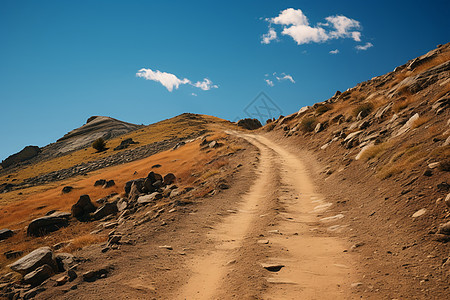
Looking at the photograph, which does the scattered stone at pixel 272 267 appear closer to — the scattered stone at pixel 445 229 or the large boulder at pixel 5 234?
the scattered stone at pixel 445 229

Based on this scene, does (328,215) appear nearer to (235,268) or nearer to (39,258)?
(235,268)

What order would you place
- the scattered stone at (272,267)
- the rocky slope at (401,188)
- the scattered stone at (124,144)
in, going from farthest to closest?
the scattered stone at (124,144), the scattered stone at (272,267), the rocky slope at (401,188)

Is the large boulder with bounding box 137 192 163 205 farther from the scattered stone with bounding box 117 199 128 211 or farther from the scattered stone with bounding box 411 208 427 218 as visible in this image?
the scattered stone with bounding box 411 208 427 218

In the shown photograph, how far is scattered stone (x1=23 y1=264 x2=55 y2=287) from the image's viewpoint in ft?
24.9

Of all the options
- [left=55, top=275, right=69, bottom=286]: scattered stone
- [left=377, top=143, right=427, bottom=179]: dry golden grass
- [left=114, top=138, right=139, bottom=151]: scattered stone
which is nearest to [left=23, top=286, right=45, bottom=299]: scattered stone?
[left=55, top=275, right=69, bottom=286]: scattered stone

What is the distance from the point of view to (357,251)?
24.4 ft

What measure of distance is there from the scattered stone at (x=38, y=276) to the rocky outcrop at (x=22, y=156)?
114 meters

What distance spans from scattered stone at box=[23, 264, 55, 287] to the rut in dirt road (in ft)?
13.9

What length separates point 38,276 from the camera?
7.65 metres

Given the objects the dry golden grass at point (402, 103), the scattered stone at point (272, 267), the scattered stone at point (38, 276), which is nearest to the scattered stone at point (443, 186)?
the scattered stone at point (272, 267)

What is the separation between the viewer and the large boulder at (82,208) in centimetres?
2265

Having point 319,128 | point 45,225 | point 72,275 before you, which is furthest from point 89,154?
point 72,275

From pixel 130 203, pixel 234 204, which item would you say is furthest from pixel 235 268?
pixel 130 203

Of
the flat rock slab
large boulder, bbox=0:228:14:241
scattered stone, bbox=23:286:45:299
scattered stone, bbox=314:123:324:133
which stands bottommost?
the flat rock slab
